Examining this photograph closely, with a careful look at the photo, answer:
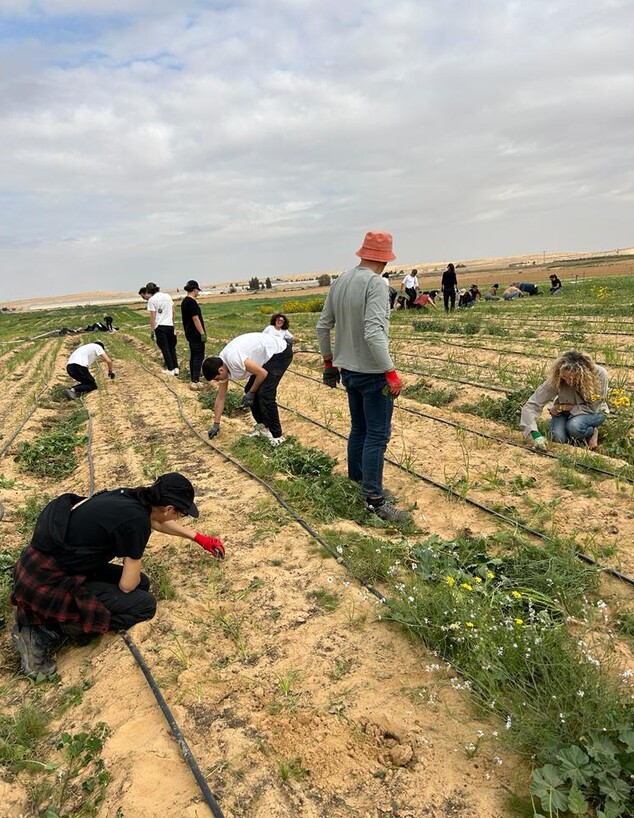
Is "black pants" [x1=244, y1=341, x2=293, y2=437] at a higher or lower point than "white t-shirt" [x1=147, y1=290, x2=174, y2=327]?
lower

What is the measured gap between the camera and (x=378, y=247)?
3.60m

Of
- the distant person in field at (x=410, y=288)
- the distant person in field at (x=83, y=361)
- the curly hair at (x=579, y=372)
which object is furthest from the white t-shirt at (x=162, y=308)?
the distant person in field at (x=410, y=288)

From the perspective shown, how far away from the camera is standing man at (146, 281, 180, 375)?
9328mm

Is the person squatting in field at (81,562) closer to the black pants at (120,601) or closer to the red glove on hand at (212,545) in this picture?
the black pants at (120,601)

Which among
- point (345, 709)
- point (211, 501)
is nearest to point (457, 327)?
point (211, 501)

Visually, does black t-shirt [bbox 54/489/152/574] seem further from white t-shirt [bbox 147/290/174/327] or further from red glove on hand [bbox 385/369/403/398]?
white t-shirt [bbox 147/290/174/327]

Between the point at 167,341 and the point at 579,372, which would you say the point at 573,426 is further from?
the point at 167,341

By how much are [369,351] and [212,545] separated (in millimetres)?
1586

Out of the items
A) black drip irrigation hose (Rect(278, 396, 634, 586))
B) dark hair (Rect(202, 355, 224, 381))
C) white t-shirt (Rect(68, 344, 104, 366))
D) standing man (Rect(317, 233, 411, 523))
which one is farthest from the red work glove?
white t-shirt (Rect(68, 344, 104, 366))

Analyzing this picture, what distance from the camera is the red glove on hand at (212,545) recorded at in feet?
11.6

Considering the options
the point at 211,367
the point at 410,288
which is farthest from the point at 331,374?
the point at 410,288

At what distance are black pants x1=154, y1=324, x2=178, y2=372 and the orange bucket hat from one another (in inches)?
259

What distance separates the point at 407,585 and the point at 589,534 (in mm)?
1354

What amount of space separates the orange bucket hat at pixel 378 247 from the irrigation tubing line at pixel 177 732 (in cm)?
261
